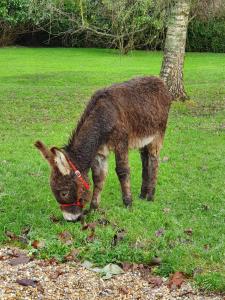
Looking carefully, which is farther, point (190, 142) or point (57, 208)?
point (190, 142)

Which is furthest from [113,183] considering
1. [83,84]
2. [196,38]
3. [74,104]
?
[196,38]

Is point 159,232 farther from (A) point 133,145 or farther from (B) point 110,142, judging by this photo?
(A) point 133,145

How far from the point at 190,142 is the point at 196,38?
109 ft

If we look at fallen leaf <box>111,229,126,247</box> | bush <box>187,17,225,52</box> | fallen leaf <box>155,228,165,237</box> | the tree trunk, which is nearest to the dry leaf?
fallen leaf <box>111,229,126,247</box>

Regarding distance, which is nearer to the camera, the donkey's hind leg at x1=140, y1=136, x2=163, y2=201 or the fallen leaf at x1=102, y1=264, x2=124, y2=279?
the fallen leaf at x1=102, y1=264, x2=124, y2=279

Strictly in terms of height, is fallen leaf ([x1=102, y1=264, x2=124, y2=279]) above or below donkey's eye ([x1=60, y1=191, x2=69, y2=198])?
below

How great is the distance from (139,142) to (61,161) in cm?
186

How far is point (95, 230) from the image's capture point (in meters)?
7.59

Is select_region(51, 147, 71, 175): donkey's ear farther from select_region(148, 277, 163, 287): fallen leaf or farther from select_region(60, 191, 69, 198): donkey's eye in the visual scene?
select_region(148, 277, 163, 287): fallen leaf

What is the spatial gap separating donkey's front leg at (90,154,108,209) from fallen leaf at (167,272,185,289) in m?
2.49

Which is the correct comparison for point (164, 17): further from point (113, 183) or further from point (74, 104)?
point (113, 183)

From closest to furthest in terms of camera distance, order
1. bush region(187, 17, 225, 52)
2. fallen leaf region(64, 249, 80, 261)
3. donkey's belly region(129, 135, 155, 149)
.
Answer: fallen leaf region(64, 249, 80, 261) < donkey's belly region(129, 135, 155, 149) < bush region(187, 17, 225, 52)

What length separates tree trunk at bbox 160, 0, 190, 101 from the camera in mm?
18625

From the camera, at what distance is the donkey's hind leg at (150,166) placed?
9.34m
